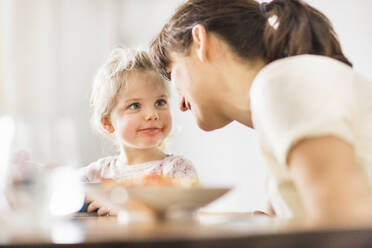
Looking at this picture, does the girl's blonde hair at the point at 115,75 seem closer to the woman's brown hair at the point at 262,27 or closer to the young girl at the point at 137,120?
the young girl at the point at 137,120

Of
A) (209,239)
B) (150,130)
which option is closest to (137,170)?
(150,130)

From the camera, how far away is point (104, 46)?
4.11m

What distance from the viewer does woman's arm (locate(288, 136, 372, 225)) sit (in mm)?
746

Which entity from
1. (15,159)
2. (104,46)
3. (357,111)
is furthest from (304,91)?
(104,46)

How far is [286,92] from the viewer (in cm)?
87

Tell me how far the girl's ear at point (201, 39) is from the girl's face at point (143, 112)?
71cm

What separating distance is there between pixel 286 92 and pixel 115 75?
1.24m

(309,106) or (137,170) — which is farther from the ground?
(309,106)

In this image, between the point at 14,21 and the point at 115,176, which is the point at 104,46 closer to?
the point at 14,21

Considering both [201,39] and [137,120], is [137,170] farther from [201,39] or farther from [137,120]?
[201,39]

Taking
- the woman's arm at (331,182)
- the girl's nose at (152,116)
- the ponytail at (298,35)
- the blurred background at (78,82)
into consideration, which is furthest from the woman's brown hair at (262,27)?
the blurred background at (78,82)

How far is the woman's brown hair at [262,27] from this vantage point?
1.18 meters

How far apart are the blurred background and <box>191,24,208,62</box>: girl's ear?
73.9 inches

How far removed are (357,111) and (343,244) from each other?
1.39 feet
